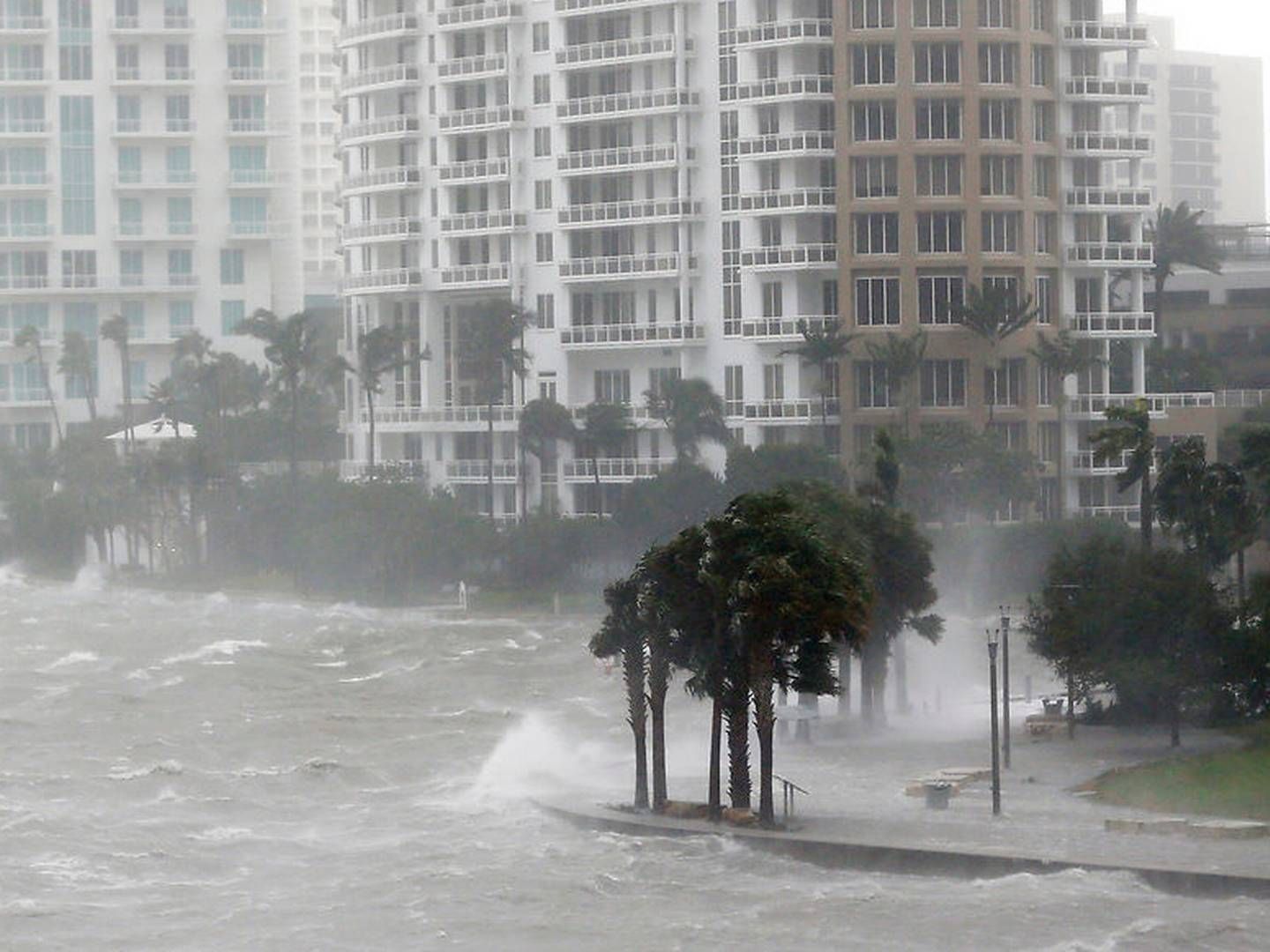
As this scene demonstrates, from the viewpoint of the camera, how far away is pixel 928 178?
123438 mm

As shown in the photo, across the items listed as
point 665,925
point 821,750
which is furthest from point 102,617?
point 665,925

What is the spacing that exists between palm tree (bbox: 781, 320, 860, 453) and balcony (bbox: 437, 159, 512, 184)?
17.4 metres

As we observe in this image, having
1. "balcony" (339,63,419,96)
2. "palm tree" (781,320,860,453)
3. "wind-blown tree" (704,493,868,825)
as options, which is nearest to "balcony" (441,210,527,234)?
"balcony" (339,63,419,96)

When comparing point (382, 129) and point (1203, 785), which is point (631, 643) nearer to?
point (1203, 785)

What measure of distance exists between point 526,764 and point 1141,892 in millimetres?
21801

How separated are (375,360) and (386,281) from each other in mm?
5403

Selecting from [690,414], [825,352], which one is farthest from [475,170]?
[825,352]

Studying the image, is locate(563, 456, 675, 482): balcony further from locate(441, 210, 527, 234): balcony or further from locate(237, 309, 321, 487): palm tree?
locate(237, 309, 321, 487): palm tree

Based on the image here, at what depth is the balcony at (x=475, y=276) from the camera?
137750mm

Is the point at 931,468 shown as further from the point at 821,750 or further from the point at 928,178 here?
the point at 821,750

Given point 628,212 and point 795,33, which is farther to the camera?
point 628,212

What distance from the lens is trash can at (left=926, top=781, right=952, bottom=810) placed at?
5716cm

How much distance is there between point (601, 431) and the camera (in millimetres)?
130125

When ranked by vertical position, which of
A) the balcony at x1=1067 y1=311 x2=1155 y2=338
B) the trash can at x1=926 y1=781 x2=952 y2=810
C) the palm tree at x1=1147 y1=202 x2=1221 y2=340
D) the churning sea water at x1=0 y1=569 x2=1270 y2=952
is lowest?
the churning sea water at x1=0 y1=569 x2=1270 y2=952
